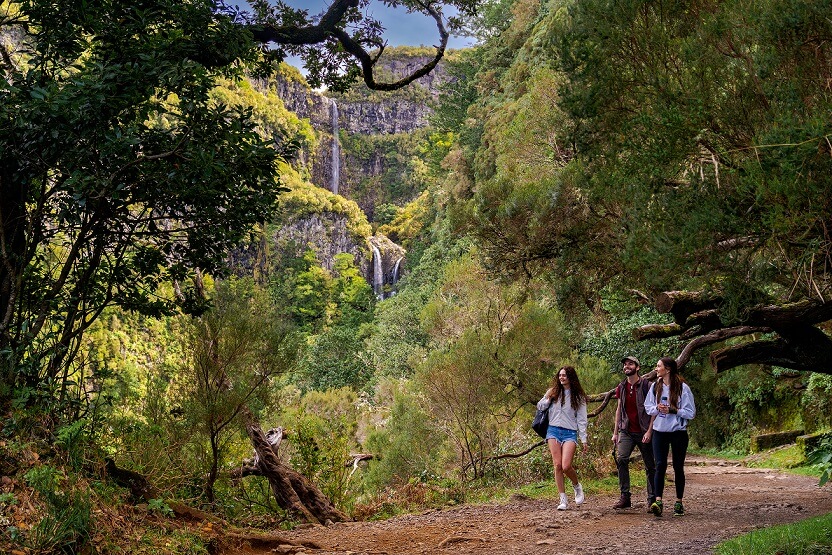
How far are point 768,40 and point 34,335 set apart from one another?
607 centimetres

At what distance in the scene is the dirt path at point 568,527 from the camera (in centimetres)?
595

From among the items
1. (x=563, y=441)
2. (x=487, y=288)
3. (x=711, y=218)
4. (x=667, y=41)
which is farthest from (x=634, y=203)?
(x=487, y=288)

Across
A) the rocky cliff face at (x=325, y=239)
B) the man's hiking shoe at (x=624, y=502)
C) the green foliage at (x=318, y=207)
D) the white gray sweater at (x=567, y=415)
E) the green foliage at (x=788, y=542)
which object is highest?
the green foliage at (x=318, y=207)

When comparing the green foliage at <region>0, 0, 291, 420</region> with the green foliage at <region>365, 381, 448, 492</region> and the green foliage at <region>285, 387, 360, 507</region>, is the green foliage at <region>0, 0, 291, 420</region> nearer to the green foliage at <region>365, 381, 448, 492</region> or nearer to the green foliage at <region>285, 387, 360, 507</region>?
the green foliage at <region>285, 387, 360, 507</region>

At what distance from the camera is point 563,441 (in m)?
7.54

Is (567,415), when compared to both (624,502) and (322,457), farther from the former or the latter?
(322,457)

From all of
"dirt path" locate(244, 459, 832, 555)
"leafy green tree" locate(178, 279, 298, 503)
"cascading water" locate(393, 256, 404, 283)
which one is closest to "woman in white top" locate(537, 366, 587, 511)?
"dirt path" locate(244, 459, 832, 555)

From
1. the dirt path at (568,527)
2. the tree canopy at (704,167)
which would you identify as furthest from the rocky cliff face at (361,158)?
the tree canopy at (704,167)

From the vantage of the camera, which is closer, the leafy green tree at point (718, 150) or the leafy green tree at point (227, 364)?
the leafy green tree at point (718, 150)

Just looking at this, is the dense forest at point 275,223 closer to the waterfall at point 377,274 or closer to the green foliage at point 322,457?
the green foliage at point 322,457

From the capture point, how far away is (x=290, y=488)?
9438 mm

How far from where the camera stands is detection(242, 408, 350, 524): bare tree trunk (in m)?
9.26

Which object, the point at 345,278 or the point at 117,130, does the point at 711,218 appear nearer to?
the point at 117,130

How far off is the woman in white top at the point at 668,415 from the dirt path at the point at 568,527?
0.48m
